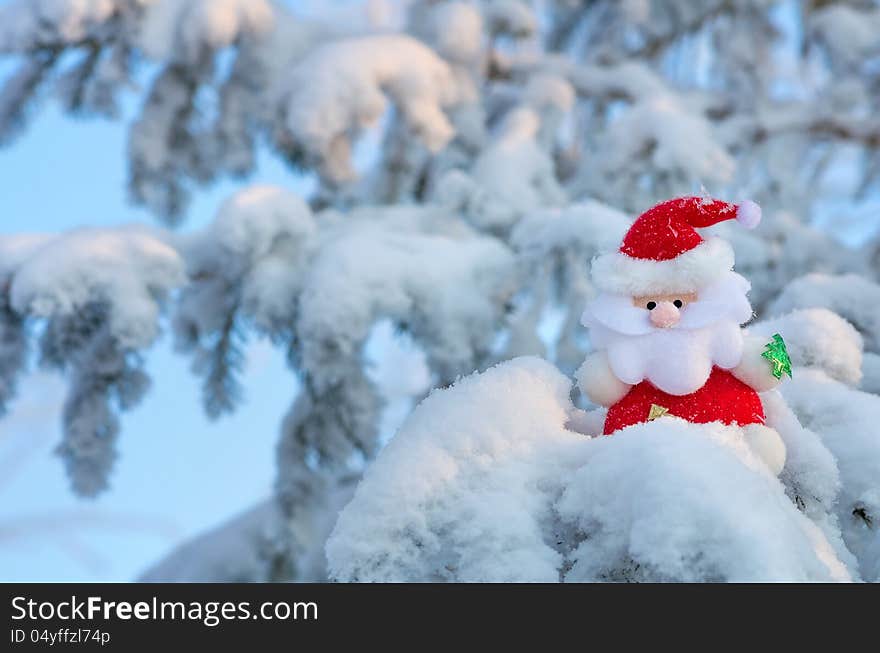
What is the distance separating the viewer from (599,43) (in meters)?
4.66

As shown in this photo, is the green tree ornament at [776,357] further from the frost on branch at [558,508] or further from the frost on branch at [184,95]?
the frost on branch at [184,95]

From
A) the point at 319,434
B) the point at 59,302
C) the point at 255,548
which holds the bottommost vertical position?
the point at 255,548

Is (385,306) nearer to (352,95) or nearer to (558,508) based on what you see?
(352,95)

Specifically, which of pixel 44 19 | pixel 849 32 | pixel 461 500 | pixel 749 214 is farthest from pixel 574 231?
pixel 849 32

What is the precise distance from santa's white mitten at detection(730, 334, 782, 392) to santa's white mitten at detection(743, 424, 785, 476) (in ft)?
0.36

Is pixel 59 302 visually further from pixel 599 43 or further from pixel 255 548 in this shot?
pixel 599 43

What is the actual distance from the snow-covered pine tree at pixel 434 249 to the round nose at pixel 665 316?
7.2 inches

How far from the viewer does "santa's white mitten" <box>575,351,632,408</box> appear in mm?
1250

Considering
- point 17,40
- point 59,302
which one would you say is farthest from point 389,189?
point 59,302

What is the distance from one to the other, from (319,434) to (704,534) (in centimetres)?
204

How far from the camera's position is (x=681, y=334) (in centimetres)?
121

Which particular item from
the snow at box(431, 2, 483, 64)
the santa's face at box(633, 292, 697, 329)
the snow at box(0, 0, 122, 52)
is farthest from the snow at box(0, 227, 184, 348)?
the snow at box(431, 2, 483, 64)

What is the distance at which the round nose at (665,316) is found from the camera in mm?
1203

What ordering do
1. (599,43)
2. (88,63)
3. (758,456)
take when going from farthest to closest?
1. (599,43)
2. (88,63)
3. (758,456)
